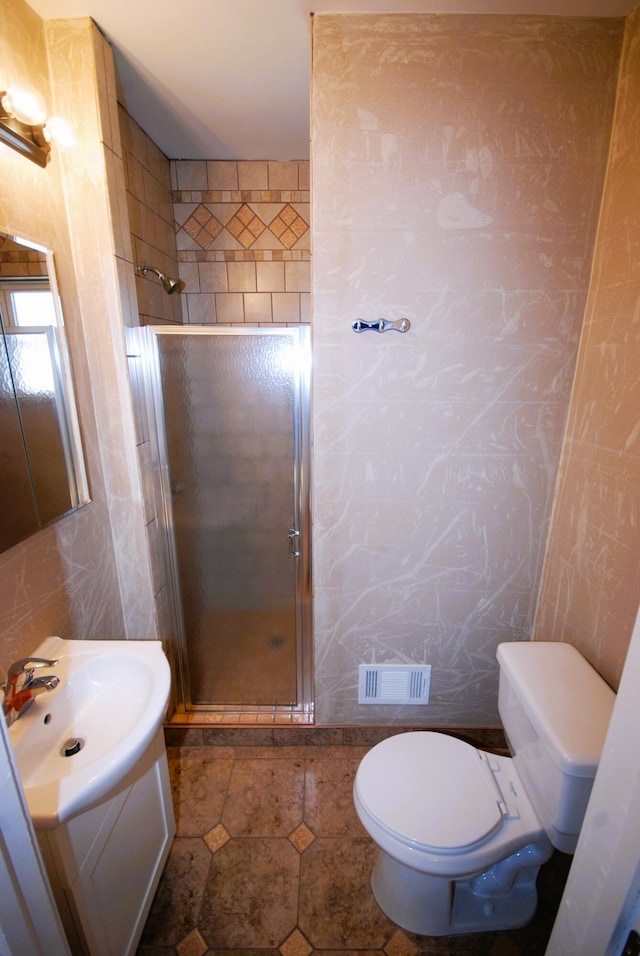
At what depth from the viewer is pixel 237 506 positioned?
1768 mm

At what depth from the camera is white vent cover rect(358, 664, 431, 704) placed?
170 centimetres

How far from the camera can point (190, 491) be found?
1.74 m

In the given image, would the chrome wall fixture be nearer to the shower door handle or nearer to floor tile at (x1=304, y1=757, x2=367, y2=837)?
the shower door handle

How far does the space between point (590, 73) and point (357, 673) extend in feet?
7.01

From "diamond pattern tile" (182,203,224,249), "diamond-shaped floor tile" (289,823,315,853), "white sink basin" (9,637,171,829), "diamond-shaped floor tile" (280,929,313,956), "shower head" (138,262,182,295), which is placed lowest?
"diamond-shaped floor tile" (289,823,315,853)

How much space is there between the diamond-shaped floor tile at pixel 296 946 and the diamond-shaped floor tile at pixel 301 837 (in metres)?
0.23

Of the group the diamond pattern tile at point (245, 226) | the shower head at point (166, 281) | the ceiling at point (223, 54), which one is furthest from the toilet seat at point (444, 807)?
the diamond pattern tile at point (245, 226)

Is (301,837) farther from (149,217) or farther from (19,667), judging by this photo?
(149,217)

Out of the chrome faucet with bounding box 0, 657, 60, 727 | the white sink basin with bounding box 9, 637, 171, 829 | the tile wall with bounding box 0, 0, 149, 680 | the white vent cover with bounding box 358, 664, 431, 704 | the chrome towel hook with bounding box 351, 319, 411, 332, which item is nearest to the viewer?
the white sink basin with bounding box 9, 637, 171, 829

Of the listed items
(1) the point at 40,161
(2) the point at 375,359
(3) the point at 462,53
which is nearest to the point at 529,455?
(2) the point at 375,359

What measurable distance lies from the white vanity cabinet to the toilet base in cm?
72

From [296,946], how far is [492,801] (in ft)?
2.33

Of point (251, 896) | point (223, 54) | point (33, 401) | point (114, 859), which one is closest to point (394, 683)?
point (251, 896)

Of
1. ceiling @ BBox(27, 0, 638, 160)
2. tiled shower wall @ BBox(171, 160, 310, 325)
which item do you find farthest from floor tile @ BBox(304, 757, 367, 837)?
ceiling @ BBox(27, 0, 638, 160)
